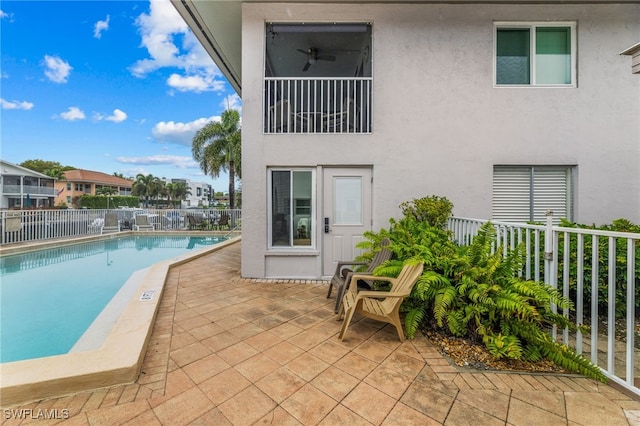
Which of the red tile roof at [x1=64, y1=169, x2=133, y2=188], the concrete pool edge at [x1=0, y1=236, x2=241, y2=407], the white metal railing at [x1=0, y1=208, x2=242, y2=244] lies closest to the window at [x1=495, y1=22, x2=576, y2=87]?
the concrete pool edge at [x1=0, y1=236, x2=241, y2=407]

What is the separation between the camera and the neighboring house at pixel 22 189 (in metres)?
26.2

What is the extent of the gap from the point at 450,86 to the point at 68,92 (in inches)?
1375

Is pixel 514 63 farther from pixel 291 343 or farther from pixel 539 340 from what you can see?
pixel 291 343

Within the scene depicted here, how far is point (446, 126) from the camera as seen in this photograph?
17.6 feet

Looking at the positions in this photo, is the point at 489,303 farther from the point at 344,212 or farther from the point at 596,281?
the point at 344,212

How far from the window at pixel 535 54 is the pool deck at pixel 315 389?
566 cm

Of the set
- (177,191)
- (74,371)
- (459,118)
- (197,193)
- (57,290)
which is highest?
(197,193)

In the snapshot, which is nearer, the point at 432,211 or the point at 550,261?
the point at 550,261

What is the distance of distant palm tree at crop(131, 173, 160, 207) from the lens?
51.0 metres

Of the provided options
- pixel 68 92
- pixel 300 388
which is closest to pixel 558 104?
pixel 300 388

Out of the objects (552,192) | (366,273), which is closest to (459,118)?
(552,192)

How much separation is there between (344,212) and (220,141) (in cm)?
1516

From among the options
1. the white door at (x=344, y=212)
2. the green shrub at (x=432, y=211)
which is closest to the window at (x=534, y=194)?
the green shrub at (x=432, y=211)

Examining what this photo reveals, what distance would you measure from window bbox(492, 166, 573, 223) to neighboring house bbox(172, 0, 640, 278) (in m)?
0.02
